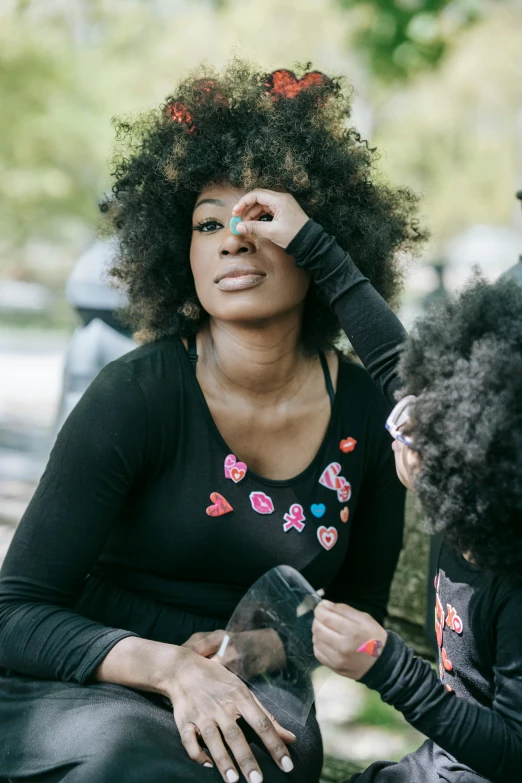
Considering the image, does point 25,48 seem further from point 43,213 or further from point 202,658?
point 202,658

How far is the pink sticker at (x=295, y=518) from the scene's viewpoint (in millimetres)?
2432

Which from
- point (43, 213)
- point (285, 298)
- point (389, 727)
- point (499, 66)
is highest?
point (499, 66)

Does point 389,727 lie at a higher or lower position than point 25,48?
lower

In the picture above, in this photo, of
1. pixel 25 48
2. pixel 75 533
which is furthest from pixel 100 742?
pixel 25 48

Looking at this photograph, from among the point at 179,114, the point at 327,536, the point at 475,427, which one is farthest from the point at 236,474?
the point at 179,114

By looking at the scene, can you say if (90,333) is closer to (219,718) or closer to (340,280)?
(340,280)

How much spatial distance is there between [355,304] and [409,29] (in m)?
9.18

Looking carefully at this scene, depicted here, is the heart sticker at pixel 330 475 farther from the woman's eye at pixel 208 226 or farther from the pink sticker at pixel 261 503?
the woman's eye at pixel 208 226

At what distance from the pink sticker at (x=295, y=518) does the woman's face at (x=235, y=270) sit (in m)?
0.51

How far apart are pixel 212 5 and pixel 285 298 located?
56.4ft

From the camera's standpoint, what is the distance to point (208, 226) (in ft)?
8.20

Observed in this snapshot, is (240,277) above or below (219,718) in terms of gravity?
above

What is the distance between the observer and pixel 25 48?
1457 cm

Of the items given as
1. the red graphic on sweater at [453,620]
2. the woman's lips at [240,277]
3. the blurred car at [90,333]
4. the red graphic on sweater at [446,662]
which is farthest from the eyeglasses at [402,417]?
the blurred car at [90,333]
